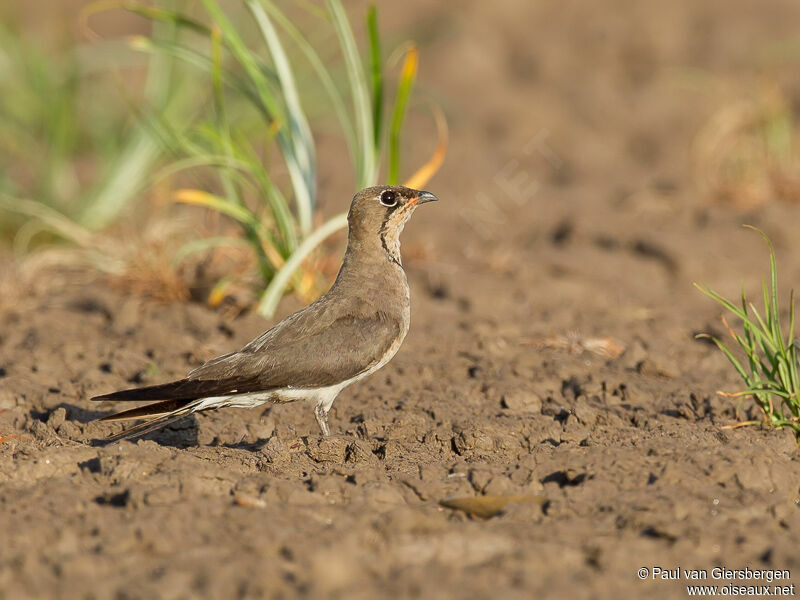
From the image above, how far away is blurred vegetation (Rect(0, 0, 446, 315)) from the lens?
5.63 m

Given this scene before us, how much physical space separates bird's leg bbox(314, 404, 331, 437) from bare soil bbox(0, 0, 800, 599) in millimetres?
138

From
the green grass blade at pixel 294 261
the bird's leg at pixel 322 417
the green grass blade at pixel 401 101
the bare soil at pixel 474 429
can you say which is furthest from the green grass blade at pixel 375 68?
the bird's leg at pixel 322 417

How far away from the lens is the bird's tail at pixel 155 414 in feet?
12.9

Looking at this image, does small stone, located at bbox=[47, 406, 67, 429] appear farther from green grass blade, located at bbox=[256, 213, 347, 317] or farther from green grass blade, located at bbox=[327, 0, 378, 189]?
green grass blade, located at bbox=[327, 0, 378, 189]

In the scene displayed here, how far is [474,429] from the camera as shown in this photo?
4133 mm

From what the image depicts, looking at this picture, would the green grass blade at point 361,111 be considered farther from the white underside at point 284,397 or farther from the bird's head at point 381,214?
the white underside at point 284,397

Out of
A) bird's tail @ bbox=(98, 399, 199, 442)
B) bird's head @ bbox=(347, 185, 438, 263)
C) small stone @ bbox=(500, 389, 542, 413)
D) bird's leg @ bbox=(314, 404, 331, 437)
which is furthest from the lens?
bird's head @ bbox=(347, 185, 438, 263)

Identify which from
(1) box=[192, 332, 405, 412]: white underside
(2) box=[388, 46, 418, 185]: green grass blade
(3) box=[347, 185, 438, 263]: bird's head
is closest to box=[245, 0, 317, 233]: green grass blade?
(2) box=[388, 46, 418, 185]: green grass blade

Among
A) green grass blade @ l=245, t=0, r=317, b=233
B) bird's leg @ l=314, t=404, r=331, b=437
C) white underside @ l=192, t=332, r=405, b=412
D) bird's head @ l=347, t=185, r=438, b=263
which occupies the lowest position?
bird's leg @ l=314, t=404, r=331, b=437

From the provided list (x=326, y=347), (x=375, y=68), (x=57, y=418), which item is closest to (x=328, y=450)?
(x=326, y=347)

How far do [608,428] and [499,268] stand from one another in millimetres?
2713

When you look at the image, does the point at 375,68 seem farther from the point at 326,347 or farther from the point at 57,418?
the point at 57,418

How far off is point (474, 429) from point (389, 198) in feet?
4.10

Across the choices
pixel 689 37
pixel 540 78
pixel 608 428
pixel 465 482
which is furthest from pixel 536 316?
pixel 689 37
